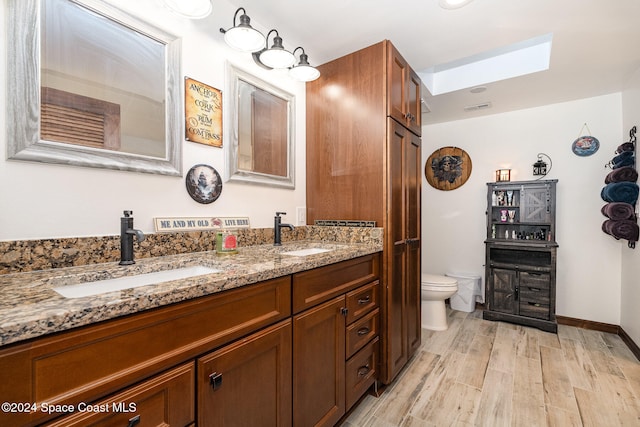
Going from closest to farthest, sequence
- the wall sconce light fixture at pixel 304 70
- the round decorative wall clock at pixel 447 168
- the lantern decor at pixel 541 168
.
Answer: the wall sconce light fixture at pixel 304 70, the lantern decor at pixel 541 168, the round decorative wall clock at pixel 447 168

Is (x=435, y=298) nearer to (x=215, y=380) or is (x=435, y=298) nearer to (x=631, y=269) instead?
(x=631, y=269)

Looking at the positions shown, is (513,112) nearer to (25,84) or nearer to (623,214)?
(623,214)

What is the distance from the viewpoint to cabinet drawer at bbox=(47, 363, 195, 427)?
2.10 ft

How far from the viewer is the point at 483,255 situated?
3.47 m

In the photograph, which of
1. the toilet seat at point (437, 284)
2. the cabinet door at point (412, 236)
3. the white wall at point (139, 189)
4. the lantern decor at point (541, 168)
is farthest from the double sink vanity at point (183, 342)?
the lantern decor at point (541, 168)

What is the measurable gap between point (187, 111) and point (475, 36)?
2.01 meters

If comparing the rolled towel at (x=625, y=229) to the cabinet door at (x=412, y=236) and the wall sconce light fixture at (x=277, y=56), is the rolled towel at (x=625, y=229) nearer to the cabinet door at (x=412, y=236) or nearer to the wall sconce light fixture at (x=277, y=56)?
the cabinet door at (x=412, y=236)

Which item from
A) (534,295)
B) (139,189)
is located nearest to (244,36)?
(139,189)

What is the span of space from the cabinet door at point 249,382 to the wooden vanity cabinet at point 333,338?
0.08 m

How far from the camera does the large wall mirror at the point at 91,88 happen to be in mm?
1020

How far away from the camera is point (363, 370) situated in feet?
5.62

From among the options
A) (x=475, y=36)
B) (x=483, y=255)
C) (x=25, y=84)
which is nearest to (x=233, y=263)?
(x=25, y=84)

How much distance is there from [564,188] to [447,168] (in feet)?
3.97

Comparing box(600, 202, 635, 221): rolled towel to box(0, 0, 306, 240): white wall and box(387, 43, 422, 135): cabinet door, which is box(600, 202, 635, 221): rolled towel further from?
box(0, 0, 306, 240): white wall
